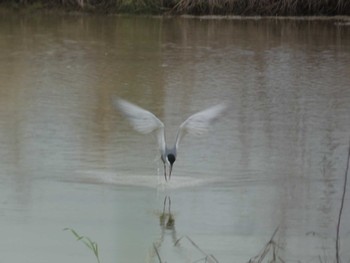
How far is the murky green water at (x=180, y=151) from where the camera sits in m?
3.71

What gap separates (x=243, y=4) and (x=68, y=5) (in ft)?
6.43

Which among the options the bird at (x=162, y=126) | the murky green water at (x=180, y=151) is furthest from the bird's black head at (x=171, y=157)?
the murky green water at (x=180, y=151)

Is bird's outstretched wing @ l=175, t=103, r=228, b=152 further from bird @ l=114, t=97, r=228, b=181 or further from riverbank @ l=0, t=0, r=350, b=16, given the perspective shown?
riverbank @ l=0, t=0, r=350, b=16

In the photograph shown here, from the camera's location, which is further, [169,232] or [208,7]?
[208,7]

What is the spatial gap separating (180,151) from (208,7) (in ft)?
21.4

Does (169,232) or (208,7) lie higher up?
(169,232)

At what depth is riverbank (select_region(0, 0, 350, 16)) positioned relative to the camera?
11.3 meters

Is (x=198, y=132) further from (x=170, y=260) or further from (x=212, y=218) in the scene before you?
(x=170, y=260)

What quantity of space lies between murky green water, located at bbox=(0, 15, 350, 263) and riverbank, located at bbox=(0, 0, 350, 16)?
2.54 meters

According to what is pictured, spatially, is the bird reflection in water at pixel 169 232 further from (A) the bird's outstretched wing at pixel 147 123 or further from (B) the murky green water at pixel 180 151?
(A) the bird's outstretched wing at pixel 147 123

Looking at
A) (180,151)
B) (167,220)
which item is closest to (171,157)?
(167,220)

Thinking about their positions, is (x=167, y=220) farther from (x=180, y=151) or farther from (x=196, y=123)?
(x=180, y=151)

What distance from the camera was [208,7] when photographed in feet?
37.3

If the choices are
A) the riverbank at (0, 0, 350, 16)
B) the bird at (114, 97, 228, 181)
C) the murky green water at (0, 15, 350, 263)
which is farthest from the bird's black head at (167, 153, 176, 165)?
the riverbank at (0, 0, 350, 16)
